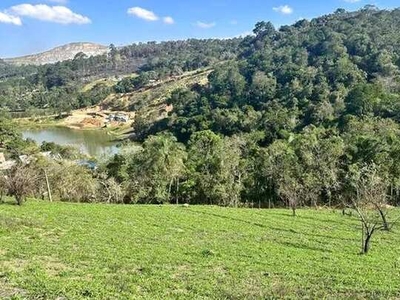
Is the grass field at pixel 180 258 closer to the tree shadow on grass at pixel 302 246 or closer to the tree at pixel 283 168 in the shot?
the tree shadow on grass at pixel 302 246

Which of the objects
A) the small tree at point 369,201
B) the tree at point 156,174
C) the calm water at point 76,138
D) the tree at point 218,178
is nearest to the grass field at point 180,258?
the small tree at point 369,201

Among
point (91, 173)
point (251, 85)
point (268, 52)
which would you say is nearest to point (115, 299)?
point (91, 173)

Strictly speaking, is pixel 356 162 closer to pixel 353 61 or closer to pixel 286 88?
pixel 286 88

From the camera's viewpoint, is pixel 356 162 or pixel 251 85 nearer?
pixel 356 162

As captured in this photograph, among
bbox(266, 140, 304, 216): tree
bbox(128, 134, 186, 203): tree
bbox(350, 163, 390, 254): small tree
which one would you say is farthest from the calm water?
bbox(350, 163, 390, 254): small tree

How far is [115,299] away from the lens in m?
15.1

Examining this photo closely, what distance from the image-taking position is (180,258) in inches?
868

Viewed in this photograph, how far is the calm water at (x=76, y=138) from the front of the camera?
134 metres

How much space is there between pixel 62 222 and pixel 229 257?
12795 millimetres

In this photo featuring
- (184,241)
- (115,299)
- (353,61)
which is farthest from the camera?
(353,61)

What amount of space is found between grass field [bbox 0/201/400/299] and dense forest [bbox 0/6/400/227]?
8443mm

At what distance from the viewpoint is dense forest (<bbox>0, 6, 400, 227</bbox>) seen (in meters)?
59.2

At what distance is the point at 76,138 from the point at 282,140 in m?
89.6

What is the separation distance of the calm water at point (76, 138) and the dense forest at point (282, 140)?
1213 centimetres
